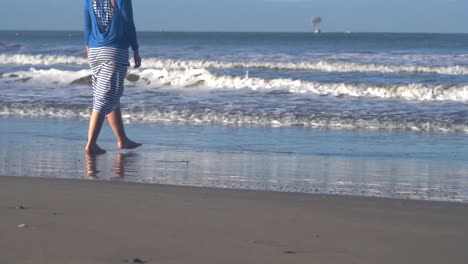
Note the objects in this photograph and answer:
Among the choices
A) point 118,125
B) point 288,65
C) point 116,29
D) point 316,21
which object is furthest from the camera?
point 316,21

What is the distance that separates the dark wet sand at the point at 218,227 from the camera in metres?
3.42

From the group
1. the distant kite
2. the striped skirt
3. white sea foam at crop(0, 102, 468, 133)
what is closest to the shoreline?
the striped skirt

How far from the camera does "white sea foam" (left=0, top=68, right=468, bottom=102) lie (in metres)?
15.0

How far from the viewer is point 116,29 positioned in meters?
7.02

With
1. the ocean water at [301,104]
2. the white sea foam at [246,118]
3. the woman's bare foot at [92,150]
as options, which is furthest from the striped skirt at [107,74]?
the white sea foam at [246,118]

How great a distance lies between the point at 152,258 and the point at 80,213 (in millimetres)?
983

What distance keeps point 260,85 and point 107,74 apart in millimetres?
9943

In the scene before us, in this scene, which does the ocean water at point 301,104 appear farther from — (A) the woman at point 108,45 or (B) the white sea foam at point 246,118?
(A) the woman at point 108,45

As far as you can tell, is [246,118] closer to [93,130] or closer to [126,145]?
[126,145]

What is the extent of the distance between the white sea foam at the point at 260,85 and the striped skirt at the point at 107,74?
8.01 m

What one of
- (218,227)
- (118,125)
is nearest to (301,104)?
(118,125)

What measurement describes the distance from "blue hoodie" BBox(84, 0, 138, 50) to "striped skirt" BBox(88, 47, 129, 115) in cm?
6

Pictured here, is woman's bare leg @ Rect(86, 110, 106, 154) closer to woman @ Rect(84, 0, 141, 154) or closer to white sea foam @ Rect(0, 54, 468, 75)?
woman @ Rect(84, 0, 141, 154)

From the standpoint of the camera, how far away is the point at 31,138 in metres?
8.73
